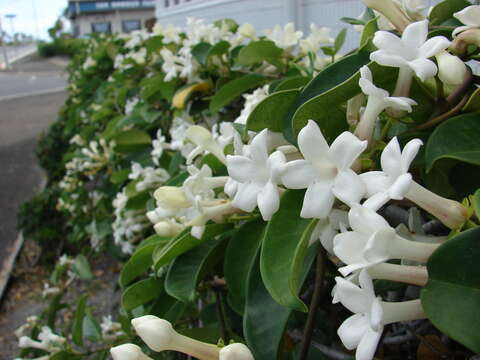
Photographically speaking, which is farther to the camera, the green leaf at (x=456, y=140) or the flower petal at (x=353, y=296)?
the green leaf at (x=456, y=140)

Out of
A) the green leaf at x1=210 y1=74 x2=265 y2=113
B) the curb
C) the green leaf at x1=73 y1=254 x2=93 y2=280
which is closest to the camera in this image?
the green leaf at x1=210 y1=74 x2=265 y2=113

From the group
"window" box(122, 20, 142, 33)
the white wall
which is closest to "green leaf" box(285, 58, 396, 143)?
the white wall

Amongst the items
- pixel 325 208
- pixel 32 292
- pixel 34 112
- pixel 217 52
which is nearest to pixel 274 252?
pixel 325 208

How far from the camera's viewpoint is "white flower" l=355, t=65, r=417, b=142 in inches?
22.2

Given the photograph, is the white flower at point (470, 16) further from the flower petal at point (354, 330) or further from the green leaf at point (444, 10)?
the flower petal at point (354, 330)

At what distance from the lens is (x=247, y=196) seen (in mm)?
621

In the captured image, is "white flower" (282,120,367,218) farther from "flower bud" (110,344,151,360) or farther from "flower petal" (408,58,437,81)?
"flower bud" (110,344,151,360)

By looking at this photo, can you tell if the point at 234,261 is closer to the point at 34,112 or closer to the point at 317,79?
the point at 317,79

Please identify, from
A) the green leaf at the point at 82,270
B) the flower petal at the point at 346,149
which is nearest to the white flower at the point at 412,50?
the flower petal at the point at 346,149

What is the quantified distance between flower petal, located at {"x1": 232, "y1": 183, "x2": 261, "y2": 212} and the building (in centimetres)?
3606

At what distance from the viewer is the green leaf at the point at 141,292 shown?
1012mm

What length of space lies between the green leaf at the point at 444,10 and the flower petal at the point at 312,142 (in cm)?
37

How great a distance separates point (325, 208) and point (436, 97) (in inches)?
10.3

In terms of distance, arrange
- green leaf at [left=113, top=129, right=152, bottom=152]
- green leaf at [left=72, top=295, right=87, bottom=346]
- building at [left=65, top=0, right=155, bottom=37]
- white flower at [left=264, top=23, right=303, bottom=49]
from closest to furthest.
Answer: white flower at [left=264, top=23, right=303, bottom=49] → green leaf at [left=72, top=295, right=87, bottom=346] → green leaf at [left=113, top=129, right=152, bottom=152] → building at [left=65, top=0, right=155, bottom=37]
